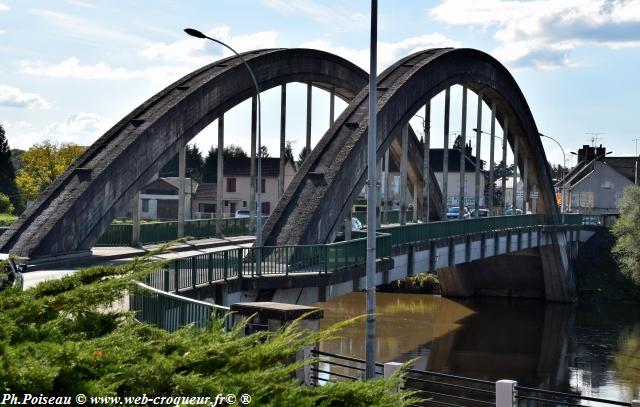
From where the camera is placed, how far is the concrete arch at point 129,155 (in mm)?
27344

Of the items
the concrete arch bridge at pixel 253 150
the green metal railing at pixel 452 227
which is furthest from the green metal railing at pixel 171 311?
the green metal railing at pixel 452 227

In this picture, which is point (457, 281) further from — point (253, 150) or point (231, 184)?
point (231, 184)

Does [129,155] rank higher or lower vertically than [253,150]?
lower

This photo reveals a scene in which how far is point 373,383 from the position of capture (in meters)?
8.27

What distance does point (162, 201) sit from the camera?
287 ft

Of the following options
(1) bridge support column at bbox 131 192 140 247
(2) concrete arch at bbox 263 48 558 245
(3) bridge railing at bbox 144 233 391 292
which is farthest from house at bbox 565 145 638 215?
(3) bridge railing at bbox 144 233 391 292

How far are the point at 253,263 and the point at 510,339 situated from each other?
25063mm

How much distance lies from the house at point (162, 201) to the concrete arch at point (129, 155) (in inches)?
1810

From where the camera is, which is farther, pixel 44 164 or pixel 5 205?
pixel 44 164

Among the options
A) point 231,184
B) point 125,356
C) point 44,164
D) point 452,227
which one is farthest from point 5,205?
point 125,356

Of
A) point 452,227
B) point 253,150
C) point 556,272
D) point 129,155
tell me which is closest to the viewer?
point 129,155

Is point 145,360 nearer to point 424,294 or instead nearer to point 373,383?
point 373,383

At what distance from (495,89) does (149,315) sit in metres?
38.0

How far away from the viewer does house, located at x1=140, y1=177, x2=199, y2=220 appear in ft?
273
